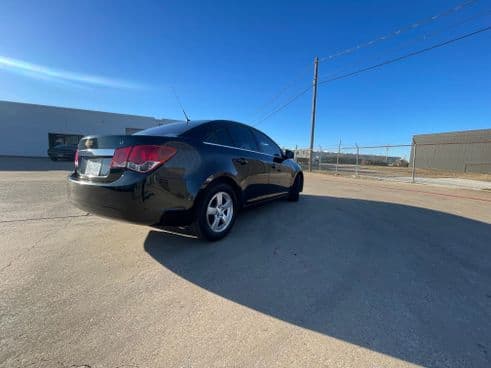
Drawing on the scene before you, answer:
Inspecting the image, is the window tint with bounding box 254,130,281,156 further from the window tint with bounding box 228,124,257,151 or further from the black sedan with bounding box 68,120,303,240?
the black sedan with bounding box 68,120,303,240

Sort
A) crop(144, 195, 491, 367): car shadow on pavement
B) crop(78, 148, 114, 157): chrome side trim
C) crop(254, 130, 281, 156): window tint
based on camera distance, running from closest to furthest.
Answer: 1. crop(144, 195, 491, 367): car shadow on pavement
2. crop(78, 148, 114, 157): chrome side trim
3. crop(254, 130, 281, 156): window tint

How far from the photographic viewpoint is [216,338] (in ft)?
5.25

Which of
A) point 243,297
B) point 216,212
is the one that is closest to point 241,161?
point 216,212

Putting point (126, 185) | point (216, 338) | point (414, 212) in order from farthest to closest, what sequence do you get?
point (414, 212) < point (126, 185) < point (216, 338)

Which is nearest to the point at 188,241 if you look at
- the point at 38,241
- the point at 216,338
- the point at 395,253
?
the point at 216,338

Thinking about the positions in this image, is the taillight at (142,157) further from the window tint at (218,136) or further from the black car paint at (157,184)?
the window tint at (218,136)

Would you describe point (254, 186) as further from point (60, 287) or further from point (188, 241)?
point (60, 287)

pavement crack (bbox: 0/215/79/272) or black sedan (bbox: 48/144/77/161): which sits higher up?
black sedan (bbox: 48/144/77/161)

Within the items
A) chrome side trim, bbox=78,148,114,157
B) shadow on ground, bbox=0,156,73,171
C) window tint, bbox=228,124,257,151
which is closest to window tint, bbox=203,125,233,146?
window tint, bbox=228,124,257,151

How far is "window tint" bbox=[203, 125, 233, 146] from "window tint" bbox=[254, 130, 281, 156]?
2.99 feet

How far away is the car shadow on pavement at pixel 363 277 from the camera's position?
1.66 metres

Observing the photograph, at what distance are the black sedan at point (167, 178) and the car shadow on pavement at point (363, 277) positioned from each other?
1.54ft

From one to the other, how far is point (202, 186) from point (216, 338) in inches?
60.5

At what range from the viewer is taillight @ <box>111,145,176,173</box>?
2.43 meters
